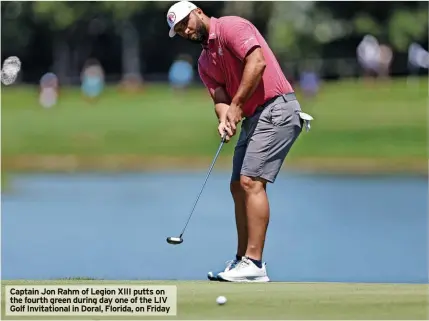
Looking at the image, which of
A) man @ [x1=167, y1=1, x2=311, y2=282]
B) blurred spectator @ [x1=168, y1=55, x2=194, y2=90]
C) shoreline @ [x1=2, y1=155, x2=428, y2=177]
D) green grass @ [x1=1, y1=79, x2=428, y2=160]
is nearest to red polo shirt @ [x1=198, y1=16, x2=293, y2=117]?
man @ [x1=167, y1=1, x2=311, y2=282]

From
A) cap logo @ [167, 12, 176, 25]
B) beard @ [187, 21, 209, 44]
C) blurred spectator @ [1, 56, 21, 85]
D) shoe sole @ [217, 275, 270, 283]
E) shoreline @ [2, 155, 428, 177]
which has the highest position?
shoreline @ [2, 155, 428, 177]

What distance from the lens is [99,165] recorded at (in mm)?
26047

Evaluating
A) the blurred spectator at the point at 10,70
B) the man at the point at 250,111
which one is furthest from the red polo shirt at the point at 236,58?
the blurred spectator at the point at 10,70

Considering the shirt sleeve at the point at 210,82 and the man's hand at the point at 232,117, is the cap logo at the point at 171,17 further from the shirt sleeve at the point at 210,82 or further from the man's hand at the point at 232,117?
the man's hand at the point at 232,117

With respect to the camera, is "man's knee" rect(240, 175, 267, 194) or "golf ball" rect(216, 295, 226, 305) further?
"man's knee" rect(240, 175, 267, 194)

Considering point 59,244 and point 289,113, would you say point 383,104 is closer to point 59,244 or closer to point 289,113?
point 59,244

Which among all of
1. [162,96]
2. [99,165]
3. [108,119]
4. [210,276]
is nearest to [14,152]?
[99,165]

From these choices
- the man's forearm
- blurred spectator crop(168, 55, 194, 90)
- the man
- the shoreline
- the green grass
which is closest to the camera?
the man's forearm

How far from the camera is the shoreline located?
2445 centimetres

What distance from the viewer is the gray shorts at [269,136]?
24.6 feet

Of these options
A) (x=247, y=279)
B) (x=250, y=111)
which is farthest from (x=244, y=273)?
(x=250, y=111)

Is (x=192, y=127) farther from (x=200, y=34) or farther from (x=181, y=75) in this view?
(x=200, y=34)

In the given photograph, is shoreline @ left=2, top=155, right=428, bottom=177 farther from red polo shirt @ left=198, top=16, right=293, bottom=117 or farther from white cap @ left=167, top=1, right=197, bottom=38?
white cap @ left=167, top=1, right=197, bottom=38

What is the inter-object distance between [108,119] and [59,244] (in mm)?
18412
